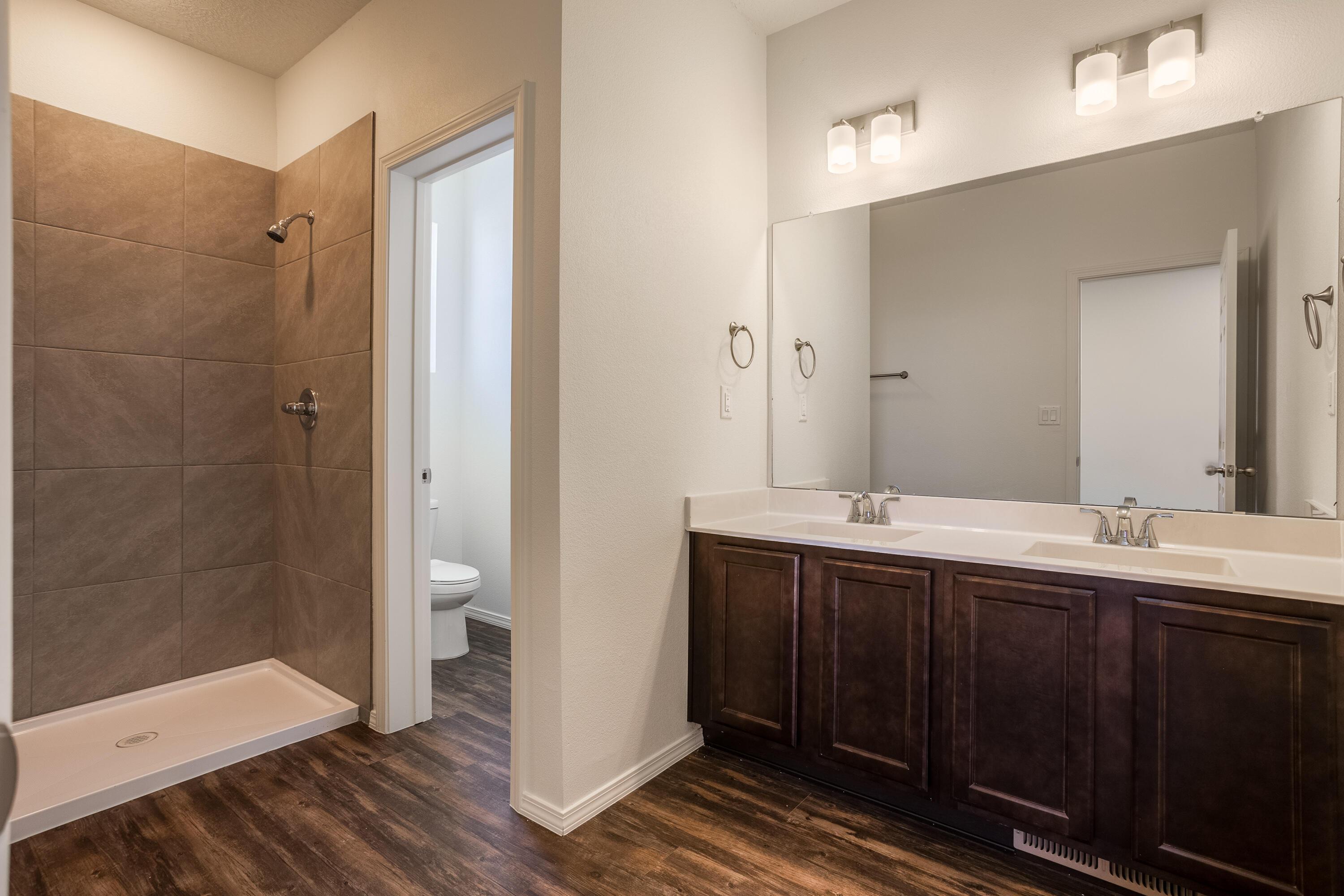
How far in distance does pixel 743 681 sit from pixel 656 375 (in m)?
1.05

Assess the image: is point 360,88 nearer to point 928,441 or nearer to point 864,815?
point 928,441

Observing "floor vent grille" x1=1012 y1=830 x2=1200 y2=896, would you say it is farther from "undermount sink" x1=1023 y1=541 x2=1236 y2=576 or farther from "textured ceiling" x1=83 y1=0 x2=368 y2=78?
"textured ceiling" x1=83 y1=0 x2=368 y2=78

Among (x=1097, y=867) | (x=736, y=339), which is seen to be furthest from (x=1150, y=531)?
(x=736, y=339)

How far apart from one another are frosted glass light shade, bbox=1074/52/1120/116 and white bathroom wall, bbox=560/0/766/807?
3.66 feet

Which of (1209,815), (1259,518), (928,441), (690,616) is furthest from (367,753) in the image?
(1259,518)

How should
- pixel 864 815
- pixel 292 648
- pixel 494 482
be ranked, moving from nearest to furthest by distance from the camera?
1. pixel 864 815
2. pixel 292 648
3. pixel 494 482

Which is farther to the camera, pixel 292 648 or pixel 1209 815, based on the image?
pixel 292 648

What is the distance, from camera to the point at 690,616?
92.6 inches

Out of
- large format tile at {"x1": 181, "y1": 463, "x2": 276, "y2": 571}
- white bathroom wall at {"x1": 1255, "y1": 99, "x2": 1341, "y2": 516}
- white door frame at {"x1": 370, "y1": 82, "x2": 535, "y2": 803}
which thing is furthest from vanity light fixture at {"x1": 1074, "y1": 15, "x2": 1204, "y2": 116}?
large format tile at {"x1": 181, "y1": 463, "x2": 276, "y2": 571}

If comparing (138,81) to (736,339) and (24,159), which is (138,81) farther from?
(736,339)

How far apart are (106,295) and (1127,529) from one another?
11.9ft

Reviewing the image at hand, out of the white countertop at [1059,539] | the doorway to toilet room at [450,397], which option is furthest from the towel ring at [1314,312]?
the doorway to toilet room at [450,397]

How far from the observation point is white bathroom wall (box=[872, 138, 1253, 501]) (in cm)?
192

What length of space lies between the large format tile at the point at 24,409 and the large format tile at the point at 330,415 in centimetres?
82
